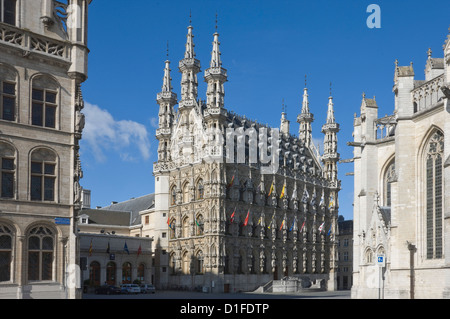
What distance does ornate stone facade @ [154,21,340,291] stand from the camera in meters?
65.3

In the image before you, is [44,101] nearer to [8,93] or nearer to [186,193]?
[8,93]

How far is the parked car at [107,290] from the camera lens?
5566cm

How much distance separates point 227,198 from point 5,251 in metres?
43.9

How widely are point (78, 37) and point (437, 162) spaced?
20.7 metres

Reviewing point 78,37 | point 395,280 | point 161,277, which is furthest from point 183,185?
point 78,37

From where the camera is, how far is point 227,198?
65875mm

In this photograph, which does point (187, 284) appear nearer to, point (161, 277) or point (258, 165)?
point (161, 277)

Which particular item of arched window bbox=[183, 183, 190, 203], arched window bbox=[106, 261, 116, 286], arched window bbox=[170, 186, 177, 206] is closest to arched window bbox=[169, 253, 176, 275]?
arched window bbox=[170, 186, 177, 206]

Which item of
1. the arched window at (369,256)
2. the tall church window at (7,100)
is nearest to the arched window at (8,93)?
the tall church window at (7,100)

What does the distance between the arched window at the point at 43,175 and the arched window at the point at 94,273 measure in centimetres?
4004

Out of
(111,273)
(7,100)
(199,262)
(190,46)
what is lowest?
(111,273)

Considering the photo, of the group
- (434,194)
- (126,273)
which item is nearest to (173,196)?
(126,273)

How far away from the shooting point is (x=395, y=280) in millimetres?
33031

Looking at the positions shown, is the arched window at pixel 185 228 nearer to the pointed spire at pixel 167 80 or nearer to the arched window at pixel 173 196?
the arched window at pixel 173 196
